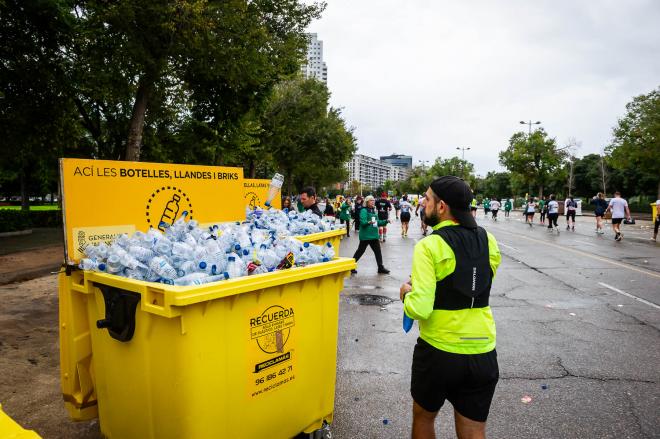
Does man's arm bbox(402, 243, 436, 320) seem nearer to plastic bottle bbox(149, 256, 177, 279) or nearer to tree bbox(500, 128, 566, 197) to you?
plastic bottle bbox(149, 256, 177, 279)

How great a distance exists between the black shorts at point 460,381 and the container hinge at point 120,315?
1.64 meters

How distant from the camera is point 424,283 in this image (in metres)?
2.32

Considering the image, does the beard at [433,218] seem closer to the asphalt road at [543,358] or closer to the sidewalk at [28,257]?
the asphalt road at [543,358]

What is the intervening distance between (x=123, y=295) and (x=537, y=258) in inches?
474

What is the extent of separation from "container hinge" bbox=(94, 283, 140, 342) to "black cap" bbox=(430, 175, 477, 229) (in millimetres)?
1772

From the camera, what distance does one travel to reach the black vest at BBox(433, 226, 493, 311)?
233 centimetres

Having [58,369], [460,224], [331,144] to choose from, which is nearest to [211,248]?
[460,224]

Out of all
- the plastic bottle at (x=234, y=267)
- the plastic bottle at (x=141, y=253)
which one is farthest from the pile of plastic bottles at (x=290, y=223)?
the plastic bottle at (x=234, y=267)

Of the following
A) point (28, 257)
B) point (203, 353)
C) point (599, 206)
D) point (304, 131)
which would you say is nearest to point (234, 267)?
point (203, 353)

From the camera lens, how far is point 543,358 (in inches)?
193

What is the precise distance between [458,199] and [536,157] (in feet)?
201

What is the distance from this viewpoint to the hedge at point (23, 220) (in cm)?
1700

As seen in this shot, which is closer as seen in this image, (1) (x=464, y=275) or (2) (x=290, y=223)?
(1) (x=464, y=275)

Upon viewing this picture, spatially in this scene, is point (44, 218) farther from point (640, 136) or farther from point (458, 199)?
point (640, 136)
